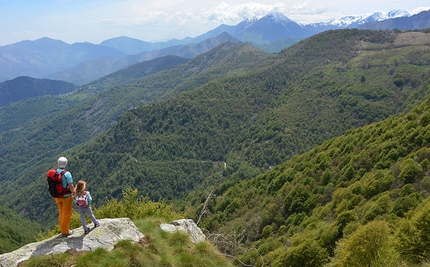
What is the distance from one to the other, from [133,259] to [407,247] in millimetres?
11033

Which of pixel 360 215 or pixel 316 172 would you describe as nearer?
pixel 360 215

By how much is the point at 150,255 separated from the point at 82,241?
3.46 meters

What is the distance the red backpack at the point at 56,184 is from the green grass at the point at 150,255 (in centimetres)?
273

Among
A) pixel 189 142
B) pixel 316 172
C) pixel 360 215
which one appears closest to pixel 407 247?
pixel 360 215

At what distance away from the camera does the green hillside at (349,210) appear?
1118 cm

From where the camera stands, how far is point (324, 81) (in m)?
192

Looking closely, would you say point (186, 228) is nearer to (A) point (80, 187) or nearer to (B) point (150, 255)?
(B) point (150, 255)

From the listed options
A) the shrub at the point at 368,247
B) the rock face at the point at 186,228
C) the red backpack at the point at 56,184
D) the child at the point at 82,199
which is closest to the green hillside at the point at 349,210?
the shrub at the point at 368,247

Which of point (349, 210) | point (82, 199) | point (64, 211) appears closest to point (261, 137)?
point (349, 210)

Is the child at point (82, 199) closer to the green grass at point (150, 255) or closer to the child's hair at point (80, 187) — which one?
the child's hair at point (80, 187)

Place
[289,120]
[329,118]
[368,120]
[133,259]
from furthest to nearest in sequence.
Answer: [289,120]
[329,118]
[368,120]
[133,259]

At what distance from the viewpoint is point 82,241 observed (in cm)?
1219

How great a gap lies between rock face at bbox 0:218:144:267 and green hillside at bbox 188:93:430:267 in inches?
163

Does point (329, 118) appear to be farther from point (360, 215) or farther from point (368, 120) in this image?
point (360, 215)
